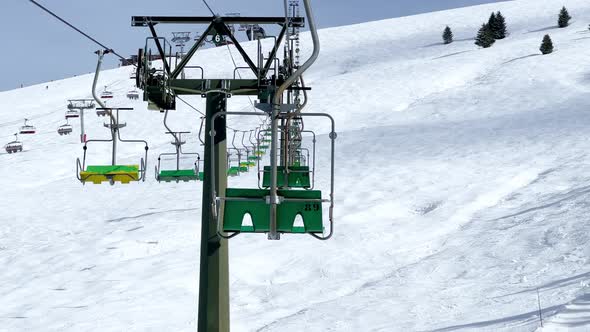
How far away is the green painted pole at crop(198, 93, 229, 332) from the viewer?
611 cm

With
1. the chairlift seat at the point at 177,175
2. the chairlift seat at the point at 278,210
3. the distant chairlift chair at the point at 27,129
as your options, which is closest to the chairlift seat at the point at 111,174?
the chairlift seat at the point at 177,175

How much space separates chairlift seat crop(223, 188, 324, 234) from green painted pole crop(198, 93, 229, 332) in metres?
0.74

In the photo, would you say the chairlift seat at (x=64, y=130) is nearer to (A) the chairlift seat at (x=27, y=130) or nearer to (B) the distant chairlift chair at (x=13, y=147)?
(A) the chairlift seat at (x=27, y=130)

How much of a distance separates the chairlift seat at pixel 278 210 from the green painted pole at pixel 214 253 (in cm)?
74

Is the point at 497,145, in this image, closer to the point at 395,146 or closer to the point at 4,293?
the point at 395,146

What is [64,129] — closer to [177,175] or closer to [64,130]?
[64,130]

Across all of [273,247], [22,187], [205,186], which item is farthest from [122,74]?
[205,186]

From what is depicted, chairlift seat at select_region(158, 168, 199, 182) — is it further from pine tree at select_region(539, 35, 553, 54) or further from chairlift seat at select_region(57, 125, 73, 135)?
pine tree at select_region(539, 35, 553, 54)

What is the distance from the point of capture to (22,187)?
27156mm

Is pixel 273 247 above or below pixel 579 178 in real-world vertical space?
below

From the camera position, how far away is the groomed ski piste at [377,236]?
9.05 m

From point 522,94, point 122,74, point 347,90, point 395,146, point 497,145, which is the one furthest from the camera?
point 122,74

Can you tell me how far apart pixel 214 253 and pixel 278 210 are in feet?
4.09

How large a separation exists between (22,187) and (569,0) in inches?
2672
